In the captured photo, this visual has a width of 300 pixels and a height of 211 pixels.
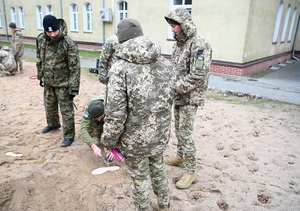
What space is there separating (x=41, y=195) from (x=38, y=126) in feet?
7.39

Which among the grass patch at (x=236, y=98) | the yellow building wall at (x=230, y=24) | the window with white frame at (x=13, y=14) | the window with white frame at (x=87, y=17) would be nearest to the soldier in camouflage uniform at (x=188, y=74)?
the grass patch at (x=236, y=98)

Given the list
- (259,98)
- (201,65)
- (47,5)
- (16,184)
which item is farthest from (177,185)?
(47,5)

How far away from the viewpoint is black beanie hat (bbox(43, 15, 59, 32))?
354 cm

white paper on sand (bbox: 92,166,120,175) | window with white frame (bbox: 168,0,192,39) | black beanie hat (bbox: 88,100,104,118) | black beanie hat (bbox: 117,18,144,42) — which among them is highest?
window with white frame (bbox: 168,0,192,39)

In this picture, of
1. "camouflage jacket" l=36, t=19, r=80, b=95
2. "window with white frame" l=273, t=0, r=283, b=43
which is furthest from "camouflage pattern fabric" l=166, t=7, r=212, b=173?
"window with white frame" l=273, t=0, r=283, b=43

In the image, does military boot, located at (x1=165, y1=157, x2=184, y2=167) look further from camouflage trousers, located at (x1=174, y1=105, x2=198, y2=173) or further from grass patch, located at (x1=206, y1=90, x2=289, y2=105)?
grass patch, located at (x1=206, y1=90, x2=289, y2=105)

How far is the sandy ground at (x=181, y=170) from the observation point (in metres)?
3.02

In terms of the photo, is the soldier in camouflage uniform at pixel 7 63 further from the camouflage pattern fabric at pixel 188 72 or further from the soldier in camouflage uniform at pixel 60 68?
the camouflage pattern fabric at pixel 188 72

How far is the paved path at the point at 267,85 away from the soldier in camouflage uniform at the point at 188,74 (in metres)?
5.10

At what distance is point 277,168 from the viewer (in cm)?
383

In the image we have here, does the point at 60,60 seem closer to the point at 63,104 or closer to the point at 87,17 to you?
the point at 63,104

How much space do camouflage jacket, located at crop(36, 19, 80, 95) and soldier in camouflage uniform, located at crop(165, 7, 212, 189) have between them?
1.55 m

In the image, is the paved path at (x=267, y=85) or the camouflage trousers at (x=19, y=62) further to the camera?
the camouflage trousers at (x=19, y=62)

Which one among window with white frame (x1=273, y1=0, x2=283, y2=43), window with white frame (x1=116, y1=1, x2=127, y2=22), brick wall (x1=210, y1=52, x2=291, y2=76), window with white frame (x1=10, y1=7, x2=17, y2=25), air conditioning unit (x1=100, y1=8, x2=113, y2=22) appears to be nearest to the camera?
brick wall (x1=210, y1=52, x2=291, y2=76)
